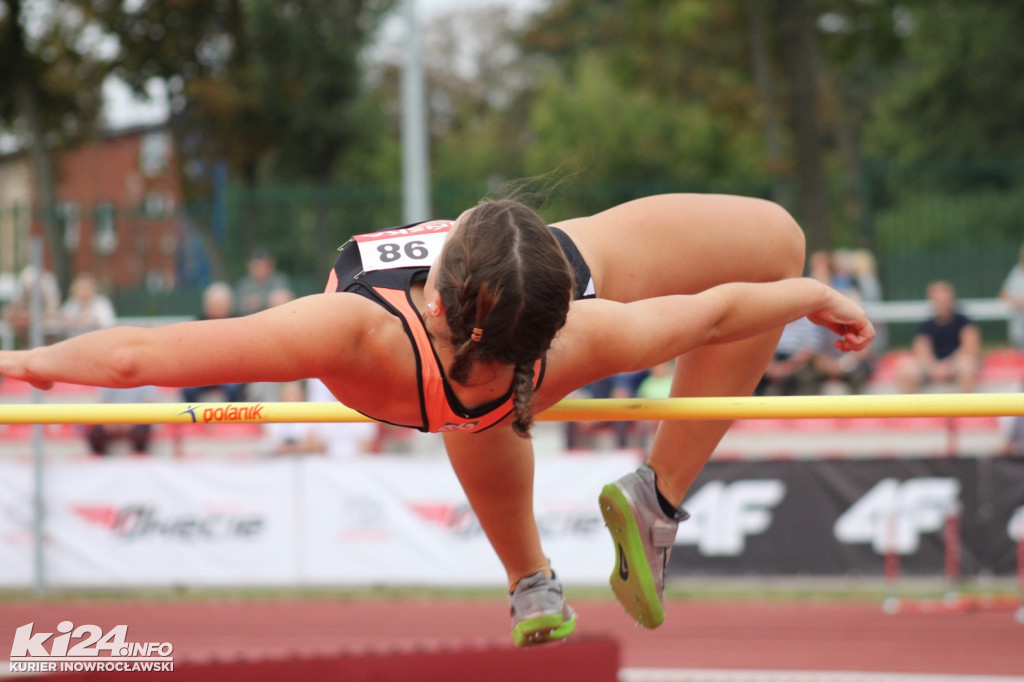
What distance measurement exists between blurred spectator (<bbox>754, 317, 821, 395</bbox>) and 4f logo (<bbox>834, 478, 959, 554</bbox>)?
102 cm

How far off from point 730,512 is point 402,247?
5469mm

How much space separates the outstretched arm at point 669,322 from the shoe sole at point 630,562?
0.62m

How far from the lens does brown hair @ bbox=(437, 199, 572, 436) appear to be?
229cm

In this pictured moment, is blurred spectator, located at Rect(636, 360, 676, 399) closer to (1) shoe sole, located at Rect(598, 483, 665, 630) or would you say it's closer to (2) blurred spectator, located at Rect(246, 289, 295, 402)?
(2) blurred spectator, located at Rect(246, 289, 295, 402)

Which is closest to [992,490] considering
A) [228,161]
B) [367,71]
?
[228,161]

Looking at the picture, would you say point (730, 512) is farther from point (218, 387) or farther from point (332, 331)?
point (332, 331)

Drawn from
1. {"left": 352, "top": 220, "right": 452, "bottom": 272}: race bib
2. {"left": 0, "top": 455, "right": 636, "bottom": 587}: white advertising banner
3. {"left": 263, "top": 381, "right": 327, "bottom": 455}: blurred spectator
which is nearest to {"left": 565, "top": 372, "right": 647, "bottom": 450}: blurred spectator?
{"left": 0, "top": 455, "right": 636, "bottom": 587}: white advertising banner

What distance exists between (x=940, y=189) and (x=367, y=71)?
11592 mm

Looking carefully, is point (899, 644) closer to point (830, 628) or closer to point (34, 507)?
point (830, 628)

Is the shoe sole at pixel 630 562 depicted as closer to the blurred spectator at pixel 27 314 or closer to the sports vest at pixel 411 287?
the sports vest at pixel 411 287

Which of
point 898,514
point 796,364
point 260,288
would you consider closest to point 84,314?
point 260,288

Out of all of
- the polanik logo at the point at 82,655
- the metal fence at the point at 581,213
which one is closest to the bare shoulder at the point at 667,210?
the polanik logo at the point at 82,655

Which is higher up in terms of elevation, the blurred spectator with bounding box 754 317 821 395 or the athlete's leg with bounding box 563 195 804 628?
the athlete's leg with bounding box 563 195 804 628

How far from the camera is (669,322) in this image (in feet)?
8.25
